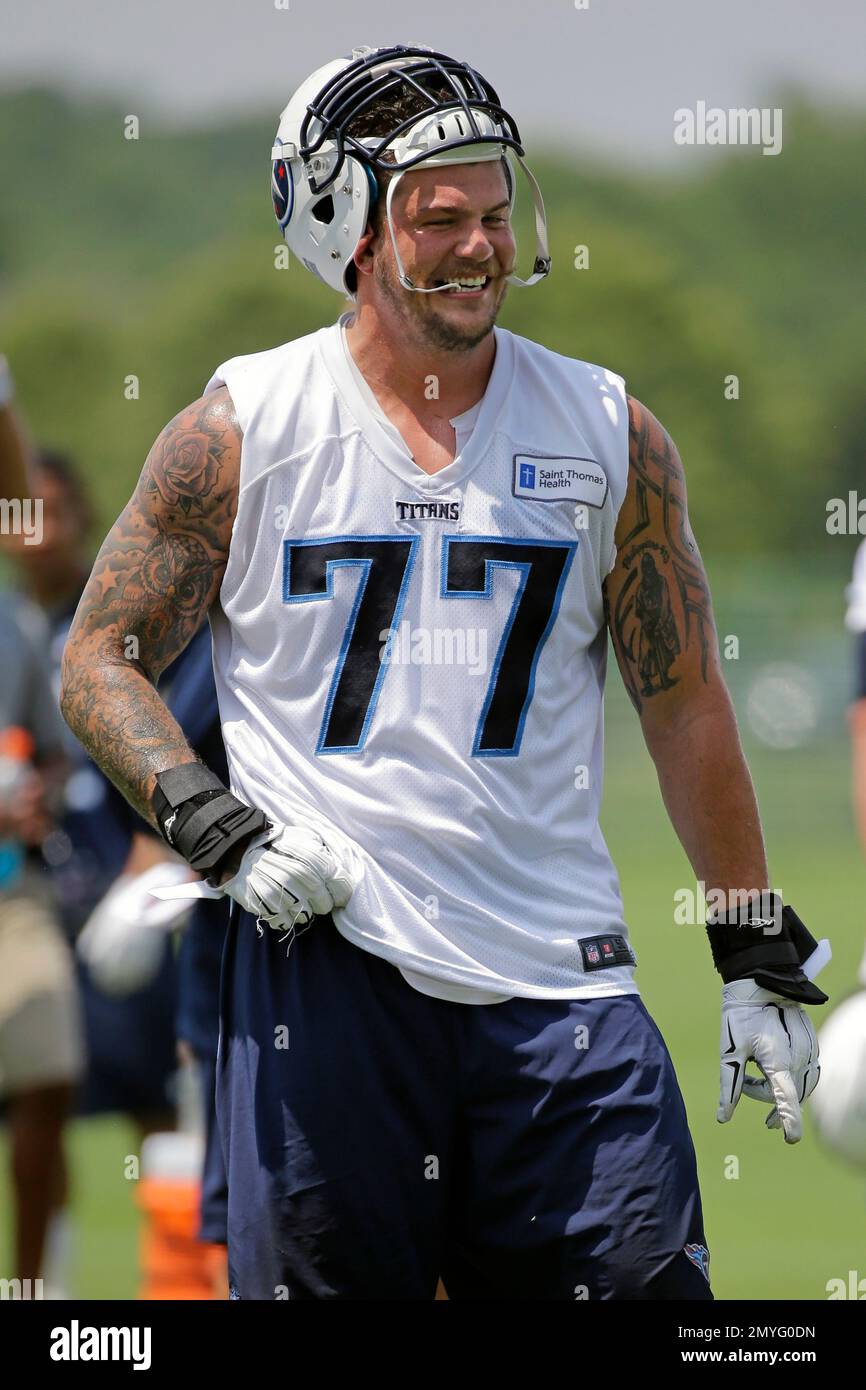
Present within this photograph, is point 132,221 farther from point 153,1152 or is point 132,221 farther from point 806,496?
point 153,1152

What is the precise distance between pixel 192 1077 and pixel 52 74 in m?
81.9

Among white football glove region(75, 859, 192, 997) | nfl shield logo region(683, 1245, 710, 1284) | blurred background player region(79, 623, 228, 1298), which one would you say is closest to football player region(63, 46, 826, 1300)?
nfl shield logo region(683, 1245, 710, 1284)

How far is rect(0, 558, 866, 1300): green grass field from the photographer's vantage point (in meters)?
6.66

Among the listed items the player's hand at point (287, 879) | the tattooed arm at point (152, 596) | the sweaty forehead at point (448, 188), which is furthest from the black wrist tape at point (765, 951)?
the sweaty forehead at point (448, 188)

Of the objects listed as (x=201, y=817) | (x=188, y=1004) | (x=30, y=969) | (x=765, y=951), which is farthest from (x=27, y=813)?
(x=765, y=951)

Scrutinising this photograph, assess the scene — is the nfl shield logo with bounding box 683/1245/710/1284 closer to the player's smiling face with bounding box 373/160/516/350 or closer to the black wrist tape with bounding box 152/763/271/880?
the black wrist tape with bounding box 152/763/271/880

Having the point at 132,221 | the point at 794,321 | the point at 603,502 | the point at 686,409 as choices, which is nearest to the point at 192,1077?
the point at 603,502

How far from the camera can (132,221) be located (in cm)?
8300

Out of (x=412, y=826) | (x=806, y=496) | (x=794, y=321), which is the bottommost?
(x=412, y=826)

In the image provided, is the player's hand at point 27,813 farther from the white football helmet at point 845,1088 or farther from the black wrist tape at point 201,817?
the white football helmet at point 845,1088

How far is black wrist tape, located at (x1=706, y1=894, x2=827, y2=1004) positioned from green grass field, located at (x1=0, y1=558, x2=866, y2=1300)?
8.02 ft

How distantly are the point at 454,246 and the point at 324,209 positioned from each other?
1.06ft

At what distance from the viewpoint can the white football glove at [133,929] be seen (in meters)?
5.35

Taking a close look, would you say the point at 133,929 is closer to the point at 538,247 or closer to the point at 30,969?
the point at 30,969
